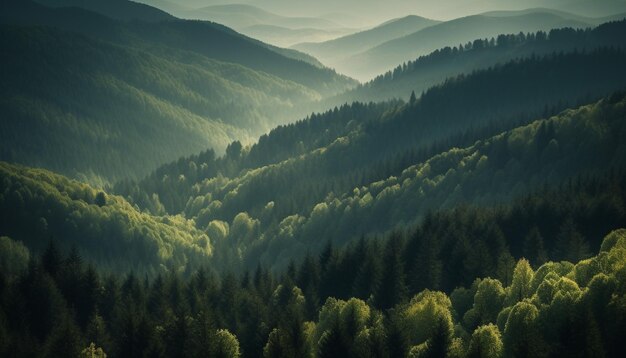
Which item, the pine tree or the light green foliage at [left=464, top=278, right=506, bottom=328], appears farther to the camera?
the pine tree

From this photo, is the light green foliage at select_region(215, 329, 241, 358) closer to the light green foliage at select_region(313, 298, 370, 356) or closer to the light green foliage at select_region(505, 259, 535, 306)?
the light green foliage at select_region(313, 298, 370, 356)

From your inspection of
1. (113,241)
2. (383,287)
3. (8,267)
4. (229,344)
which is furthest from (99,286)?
(113,241)

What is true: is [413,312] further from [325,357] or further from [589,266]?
[589,266]

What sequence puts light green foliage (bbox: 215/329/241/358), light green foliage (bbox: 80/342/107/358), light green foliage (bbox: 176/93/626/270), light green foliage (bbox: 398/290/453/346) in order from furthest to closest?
1. light green foliage (bbox: 176/93/626/270)
2. light green foliage (bbox: 80/342/107/358)
3. light green foliage (bbox: 215/329/241/358)
4. light green foliage (bbox: 398/290/453/346)

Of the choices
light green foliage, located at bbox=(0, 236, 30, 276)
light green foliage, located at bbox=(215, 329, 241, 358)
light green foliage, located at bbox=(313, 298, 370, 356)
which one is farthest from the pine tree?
light green foliage, located at bbox=(0, 236, 30, 276)

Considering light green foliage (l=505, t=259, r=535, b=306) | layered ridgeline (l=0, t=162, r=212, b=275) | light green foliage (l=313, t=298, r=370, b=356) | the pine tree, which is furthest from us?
layered ridgeline (l=0, t=162, r=212, b=275)

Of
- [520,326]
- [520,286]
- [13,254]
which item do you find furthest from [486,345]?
[13,254]

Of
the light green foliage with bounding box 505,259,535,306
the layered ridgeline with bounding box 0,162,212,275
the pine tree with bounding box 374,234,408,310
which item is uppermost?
the light green foliage with bounding box 505,259,535,306
